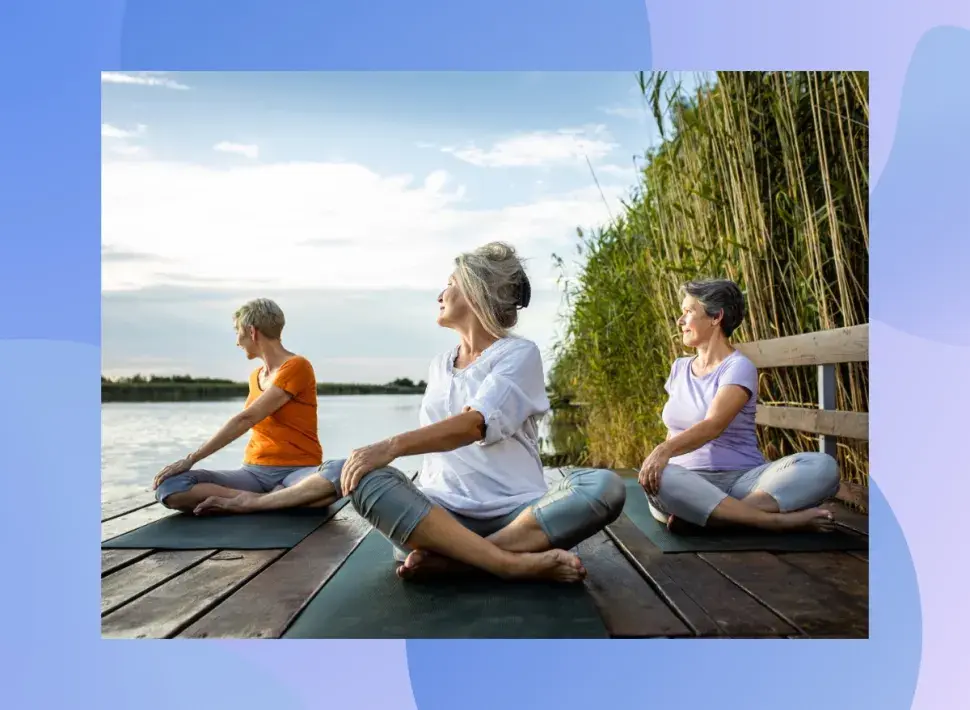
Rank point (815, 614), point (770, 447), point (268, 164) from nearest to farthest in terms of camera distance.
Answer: point (815, 614) < point (268, 164) < point (770, 447)

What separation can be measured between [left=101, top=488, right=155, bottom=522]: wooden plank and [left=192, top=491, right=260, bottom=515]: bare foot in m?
0.33

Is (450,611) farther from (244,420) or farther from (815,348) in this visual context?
(815,348)

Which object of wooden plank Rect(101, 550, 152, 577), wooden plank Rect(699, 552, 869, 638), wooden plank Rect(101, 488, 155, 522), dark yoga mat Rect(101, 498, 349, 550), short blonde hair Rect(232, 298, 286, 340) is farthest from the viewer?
short blonde hair Rect(232, 298, 286, 340)

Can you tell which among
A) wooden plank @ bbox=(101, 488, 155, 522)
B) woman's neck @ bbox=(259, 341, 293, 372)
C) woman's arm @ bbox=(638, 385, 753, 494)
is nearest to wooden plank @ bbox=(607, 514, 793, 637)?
woman's arm @ bbox=(638, 385, 753, 494)

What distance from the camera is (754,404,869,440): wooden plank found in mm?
2908

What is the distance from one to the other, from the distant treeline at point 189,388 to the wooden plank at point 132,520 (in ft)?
1.38

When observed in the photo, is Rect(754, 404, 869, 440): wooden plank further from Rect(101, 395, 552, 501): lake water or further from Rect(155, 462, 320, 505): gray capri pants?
Rect(155, 462, 320, 505): gray capri pants

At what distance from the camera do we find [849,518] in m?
2.94

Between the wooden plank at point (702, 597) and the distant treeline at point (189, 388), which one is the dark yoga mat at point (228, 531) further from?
the wooden plank at point (702, 597)
